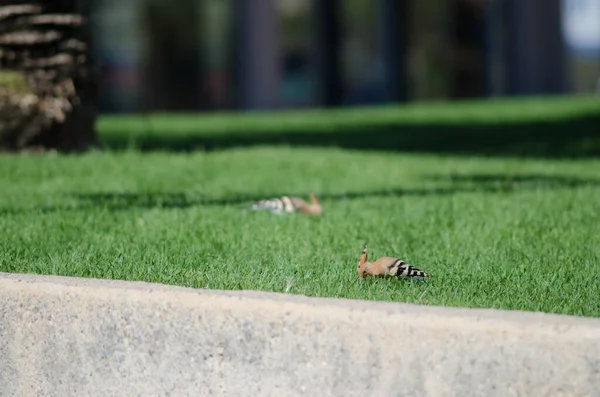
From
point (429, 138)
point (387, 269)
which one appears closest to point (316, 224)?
point (387, 269)

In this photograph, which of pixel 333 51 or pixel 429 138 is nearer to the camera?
pixel 429 138

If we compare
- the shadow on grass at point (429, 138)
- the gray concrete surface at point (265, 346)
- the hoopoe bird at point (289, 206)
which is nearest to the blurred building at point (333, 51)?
the shadow on grass at point (429, 138)

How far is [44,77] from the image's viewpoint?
31.1ft

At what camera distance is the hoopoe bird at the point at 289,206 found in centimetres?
692

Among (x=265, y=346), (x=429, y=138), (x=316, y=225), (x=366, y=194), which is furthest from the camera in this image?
(x=429, y=138)

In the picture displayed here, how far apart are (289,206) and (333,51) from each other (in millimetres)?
16764

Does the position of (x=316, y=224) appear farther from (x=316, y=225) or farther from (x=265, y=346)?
(x=265, y=346)

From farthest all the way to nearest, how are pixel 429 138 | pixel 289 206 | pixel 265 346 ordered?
pixel 429 138 → pixel 289 206 → pixel 265 346

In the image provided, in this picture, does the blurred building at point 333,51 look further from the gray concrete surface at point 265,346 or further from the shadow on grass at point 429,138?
the gray concrete surface at point 265,346

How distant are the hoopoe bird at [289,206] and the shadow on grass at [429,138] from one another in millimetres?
4066

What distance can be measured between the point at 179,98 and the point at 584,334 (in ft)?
63.4

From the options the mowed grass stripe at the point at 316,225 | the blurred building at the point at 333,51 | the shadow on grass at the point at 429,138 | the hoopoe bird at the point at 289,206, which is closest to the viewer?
the mowed grass stripe at the point at 316,225

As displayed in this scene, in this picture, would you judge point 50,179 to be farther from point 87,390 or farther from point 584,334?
point 584,334

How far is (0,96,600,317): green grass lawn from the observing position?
193 inches
